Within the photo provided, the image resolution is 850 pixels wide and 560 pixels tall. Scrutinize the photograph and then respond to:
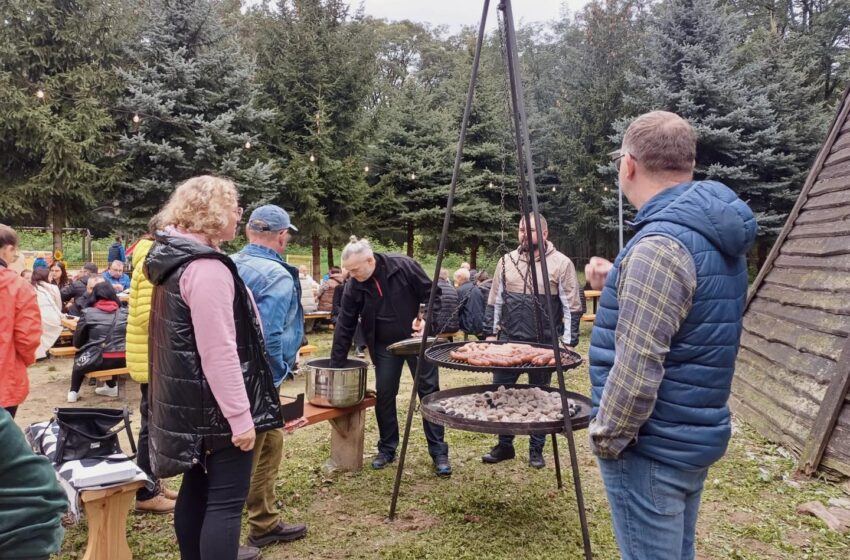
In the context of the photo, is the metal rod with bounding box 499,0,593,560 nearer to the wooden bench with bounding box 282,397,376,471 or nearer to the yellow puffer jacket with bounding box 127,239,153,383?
the wooden bench with bounding box 282,397,376,471

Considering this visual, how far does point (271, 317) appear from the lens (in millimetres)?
3625

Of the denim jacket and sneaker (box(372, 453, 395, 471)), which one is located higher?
the denim jacket

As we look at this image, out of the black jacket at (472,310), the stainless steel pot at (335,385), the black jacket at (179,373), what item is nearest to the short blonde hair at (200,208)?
the black jacket at (179,373)

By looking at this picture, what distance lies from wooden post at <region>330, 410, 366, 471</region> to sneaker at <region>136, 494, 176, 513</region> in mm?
1381

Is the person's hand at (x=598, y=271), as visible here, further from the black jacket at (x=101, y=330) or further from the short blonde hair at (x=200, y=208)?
the black jacket at (x=101, y=330)

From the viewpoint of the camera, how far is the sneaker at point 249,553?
3.59 metres

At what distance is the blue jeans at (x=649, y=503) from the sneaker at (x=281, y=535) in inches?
97.3

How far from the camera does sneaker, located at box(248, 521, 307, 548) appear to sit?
384 centimetres

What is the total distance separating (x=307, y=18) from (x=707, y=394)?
20144 millimetres

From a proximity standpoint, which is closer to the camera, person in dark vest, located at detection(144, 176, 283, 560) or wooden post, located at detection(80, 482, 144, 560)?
person in dark vest, located at detection(144, 176, 283, 560)

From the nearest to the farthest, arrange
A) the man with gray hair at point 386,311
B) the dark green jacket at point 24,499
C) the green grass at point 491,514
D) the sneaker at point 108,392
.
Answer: the dark green jacket at point 24,499, the green grass at point 491,514, the man with gray hair at point 386,311, the sneaker at point 108,392

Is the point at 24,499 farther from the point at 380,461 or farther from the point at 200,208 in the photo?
the point at 380,461

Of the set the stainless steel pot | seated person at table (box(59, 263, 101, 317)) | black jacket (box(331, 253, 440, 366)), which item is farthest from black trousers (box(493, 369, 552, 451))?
seated person at table (box(59, 263, 101, 317))

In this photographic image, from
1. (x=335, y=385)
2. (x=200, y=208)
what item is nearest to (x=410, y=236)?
(x=335, y=385)
